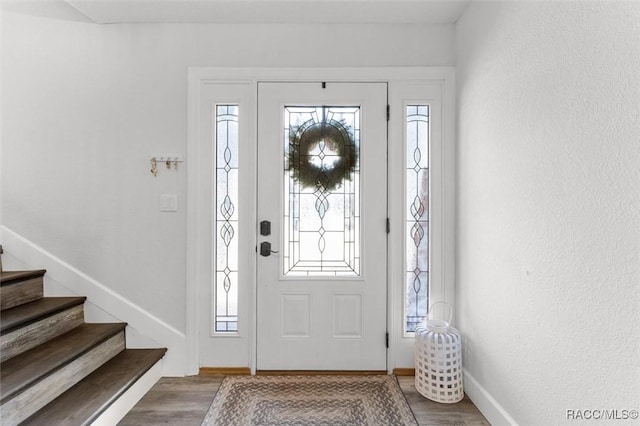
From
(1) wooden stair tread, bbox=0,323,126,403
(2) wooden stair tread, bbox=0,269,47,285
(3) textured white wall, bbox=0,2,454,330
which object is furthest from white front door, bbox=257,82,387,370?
(2) wooden stair tread, bbox=0,269,47,285

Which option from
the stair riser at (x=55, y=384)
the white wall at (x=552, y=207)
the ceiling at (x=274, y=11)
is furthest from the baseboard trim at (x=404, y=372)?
the ceiling at (x=274, y=11)

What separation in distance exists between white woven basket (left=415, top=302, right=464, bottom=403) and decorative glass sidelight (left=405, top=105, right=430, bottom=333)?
11.4 inches

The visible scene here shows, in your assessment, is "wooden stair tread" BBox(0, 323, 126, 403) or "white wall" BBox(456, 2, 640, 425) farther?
"wooden stair tread" BBox(0, 323, 126, 403)

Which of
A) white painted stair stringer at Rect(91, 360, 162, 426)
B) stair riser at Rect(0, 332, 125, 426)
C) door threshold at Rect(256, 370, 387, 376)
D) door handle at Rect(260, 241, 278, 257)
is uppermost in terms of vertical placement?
door handle at Rect(260, 241, 278, 257)

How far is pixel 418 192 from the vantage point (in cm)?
246

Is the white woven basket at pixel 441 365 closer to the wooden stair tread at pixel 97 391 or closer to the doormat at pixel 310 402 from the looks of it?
the doormat at pixel 310 402

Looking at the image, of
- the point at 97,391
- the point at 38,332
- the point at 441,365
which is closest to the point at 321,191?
the point at 441,365

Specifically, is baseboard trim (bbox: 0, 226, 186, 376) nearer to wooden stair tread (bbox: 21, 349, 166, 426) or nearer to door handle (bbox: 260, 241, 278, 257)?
wooden stair tread (bbox: 21, 349, 166, 426)

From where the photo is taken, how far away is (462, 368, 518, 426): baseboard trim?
1.79m

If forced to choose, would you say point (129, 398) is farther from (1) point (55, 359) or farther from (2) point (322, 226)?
(2) point (322, 226)

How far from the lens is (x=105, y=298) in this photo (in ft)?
7.95

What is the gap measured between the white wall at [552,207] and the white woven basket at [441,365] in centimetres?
12

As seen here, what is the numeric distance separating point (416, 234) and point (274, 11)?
1.80 meters

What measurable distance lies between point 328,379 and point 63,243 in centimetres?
210
